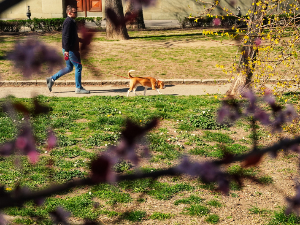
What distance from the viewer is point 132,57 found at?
1240 centimetres

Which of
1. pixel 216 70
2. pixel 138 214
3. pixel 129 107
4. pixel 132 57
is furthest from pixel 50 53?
pixel 132 57

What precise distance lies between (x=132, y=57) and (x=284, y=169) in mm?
8163

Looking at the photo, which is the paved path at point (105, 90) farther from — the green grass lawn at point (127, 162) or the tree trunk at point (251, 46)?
the tree trunk at point (251, 46)

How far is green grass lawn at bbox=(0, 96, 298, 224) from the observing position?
390 cm

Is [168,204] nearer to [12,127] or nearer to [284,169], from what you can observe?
[284,169]

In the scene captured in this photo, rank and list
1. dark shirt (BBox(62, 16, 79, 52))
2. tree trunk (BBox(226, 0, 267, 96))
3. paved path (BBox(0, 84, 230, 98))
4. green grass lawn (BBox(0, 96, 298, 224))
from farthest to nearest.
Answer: paved path (BBox(0, 84, 230, 98)) < tree trunk (BBox(226, 0, 267, 96)) < green grass lawn (BBox(0, 96, 298, 224)) < dark shirt (BBox(62, 16, 79, 52))

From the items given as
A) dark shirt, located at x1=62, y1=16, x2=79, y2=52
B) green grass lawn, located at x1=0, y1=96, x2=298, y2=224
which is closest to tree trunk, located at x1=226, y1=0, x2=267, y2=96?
green grass lawn, located at x1=0, y1=96, x2=298, y2=224

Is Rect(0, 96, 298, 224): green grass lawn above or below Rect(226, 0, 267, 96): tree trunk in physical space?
below

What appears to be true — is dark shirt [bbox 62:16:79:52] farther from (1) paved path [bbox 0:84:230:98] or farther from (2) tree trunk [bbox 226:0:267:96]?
(1) paved path [bbox 0:84:230:98]

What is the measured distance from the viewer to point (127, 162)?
4.59 metres

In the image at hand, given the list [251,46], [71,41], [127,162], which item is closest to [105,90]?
[251,46]

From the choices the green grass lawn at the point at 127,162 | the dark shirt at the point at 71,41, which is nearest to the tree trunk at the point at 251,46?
the green grass lawn at the point at 127,162

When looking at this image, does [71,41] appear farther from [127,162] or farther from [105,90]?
[105,90]

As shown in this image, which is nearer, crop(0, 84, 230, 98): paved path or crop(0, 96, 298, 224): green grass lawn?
crop(0, 96, 298, 224): green grass lawn
